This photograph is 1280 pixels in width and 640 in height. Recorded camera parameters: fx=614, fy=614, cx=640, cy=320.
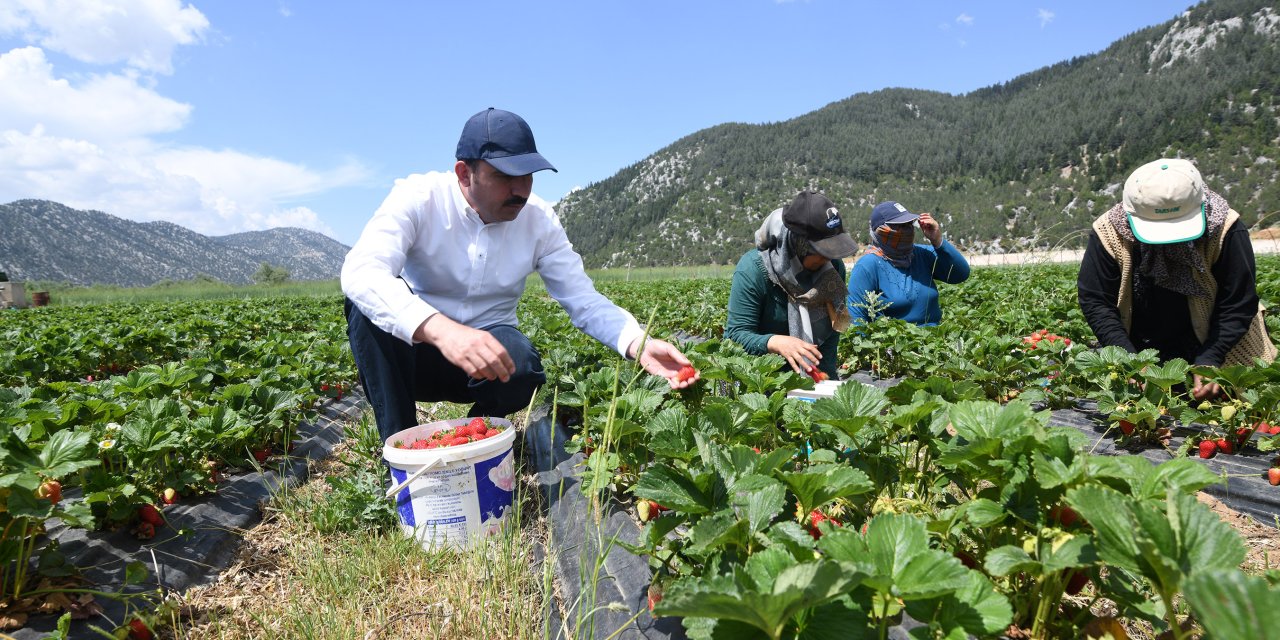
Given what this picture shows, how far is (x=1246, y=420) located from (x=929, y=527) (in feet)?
8.31

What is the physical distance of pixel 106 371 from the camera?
6492 millimetres

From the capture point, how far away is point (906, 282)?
4871 mm

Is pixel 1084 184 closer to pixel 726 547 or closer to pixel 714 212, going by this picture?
pixel 714 212

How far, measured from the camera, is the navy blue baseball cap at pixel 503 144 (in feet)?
8.07

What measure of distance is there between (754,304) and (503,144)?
1.90 meters

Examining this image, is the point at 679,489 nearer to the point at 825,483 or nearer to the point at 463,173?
the point at 825,483

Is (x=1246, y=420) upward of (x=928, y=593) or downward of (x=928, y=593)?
downward

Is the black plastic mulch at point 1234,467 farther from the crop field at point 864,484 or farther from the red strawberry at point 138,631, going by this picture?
the red strawberry at point 138,631

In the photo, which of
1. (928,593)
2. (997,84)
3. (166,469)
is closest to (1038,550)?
(928,593)

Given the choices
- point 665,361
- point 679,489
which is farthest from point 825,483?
point 665,361

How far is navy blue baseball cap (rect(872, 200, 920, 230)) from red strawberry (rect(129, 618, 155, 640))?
440cm

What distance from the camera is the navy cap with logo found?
312 centimetres

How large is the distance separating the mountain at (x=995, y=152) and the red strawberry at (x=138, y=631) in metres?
50.9

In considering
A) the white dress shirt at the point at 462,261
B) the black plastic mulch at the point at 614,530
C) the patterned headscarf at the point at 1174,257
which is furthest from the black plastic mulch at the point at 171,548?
the patterned headscarf at the point at 1174,257
